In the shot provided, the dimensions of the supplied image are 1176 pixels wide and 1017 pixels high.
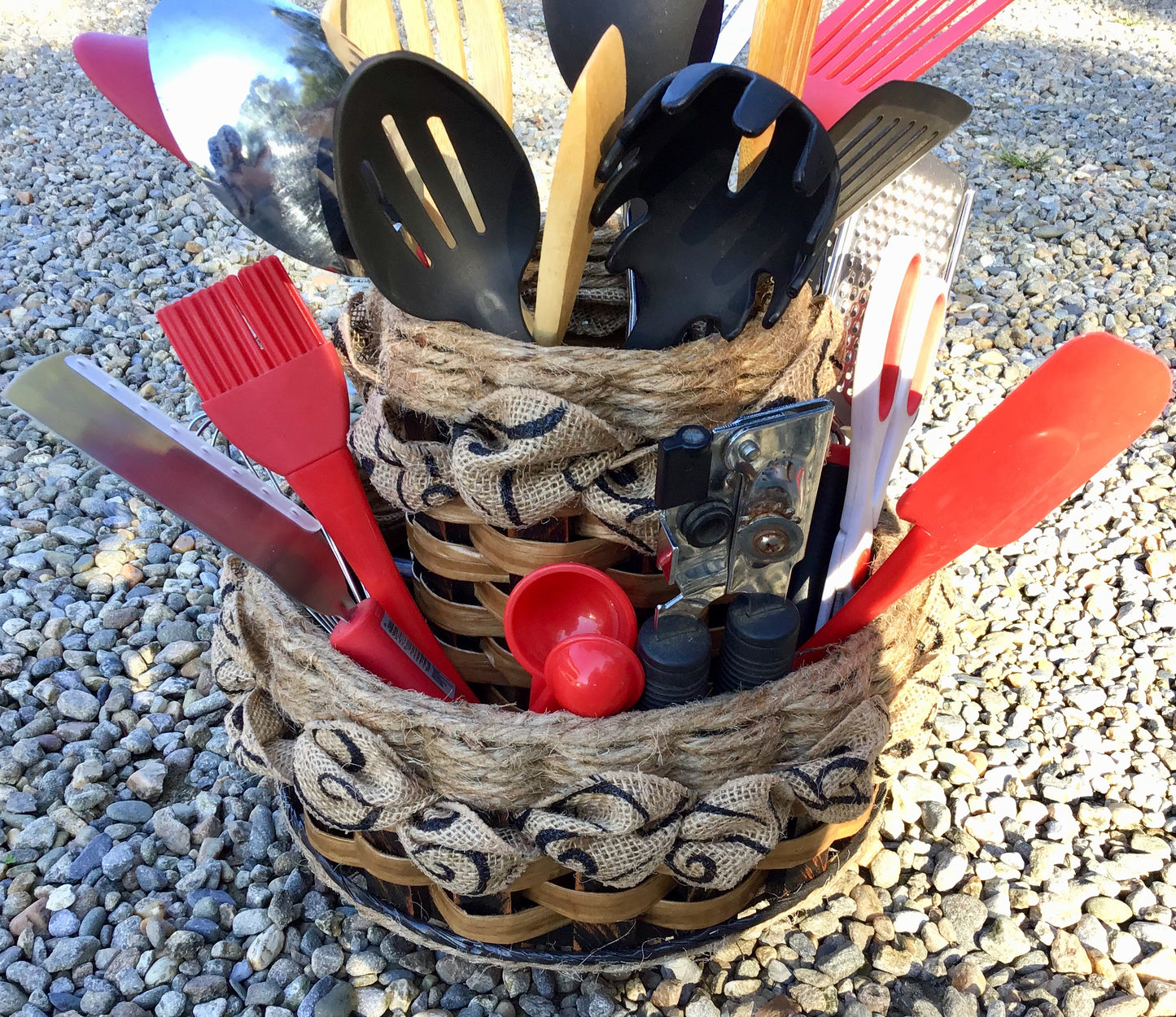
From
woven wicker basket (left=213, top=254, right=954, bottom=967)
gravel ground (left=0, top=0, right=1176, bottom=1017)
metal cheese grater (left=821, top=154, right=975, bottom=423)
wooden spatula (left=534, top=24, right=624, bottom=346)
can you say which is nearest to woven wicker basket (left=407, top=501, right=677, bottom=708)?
woven wicker basket (left=213, top=254, right=954, bottom=967)

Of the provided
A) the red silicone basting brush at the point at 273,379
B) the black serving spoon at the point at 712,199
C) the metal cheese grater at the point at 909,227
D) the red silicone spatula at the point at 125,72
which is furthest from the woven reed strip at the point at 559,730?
the metal cheese grater at the point at 909,227

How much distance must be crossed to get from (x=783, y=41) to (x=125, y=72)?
0.39m

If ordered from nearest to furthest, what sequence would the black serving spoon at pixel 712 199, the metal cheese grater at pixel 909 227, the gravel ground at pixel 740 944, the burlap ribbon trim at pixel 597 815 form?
1. the black serving spoon at pixel 712 199
2. the burlap ribbon trim at pixel 597 815
3. the gravel ground at pixel 740 944
4. the metal cheese grater at pixel 909 227

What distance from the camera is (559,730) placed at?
574mm

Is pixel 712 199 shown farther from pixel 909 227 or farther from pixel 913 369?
pixel 909 227

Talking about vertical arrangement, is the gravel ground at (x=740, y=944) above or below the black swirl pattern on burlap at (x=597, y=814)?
below

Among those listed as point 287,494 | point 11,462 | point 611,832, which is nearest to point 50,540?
point 11,462

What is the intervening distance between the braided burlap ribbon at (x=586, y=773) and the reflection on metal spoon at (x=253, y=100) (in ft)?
0.90

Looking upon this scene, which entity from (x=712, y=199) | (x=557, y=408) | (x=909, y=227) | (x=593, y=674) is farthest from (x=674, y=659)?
(x=909, y=227)

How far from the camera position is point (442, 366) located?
568 mm

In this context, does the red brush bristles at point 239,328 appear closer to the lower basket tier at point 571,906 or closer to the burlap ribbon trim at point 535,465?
the burlap ribbon trim at point 535,465

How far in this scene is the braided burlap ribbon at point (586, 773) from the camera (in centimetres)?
57

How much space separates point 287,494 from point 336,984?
1.25ft

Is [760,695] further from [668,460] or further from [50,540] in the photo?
[50,540]
